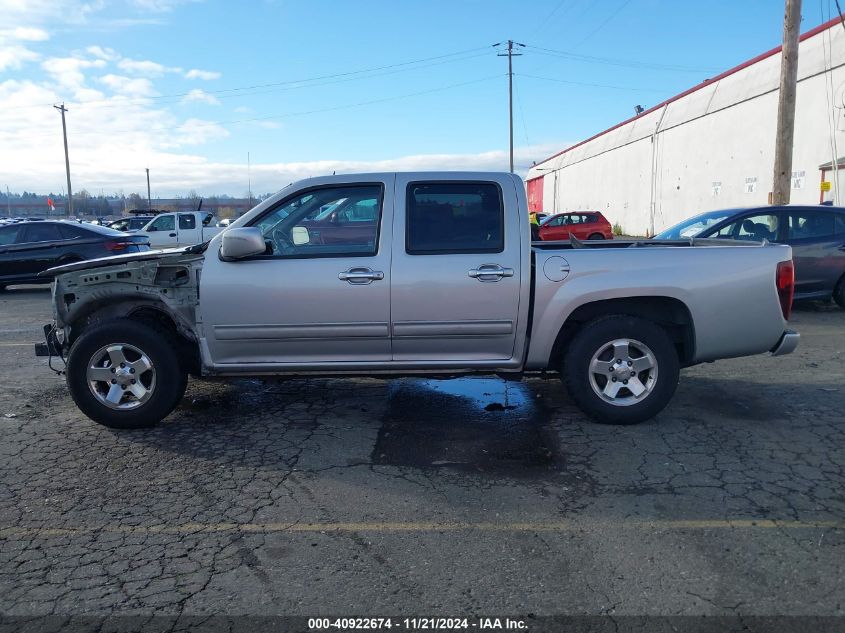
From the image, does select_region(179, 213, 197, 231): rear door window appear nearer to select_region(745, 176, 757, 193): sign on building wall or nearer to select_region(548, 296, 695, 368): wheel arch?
select_region(745, 176, 757, 193): sign on building wall

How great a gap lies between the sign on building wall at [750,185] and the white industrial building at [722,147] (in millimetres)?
37

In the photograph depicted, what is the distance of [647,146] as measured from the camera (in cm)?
3441

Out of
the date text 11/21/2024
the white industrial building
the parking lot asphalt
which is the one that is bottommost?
the date text 11/21/2024

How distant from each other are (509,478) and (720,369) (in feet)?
12.3

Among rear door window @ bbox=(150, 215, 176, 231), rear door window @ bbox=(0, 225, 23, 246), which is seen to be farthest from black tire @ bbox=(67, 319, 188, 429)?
rear door window @ bbox=(150, 215, 176, 231)

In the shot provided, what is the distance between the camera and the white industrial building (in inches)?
771

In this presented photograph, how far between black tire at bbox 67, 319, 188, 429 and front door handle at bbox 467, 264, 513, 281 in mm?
2329

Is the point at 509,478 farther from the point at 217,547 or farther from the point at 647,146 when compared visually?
the point at 647,146

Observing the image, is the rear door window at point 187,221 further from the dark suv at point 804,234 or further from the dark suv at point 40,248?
the dark suv at point 804,234

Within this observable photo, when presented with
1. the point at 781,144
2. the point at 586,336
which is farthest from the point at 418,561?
the point at 781,144

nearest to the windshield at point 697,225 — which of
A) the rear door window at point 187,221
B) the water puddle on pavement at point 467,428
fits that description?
the water puddle on pavement at point 467,428

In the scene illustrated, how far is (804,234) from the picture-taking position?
10.3 m

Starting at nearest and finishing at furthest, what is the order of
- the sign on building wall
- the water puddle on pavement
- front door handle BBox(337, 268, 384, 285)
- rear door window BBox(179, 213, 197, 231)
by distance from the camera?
the water puddle on pavement → front door handle BBox(337, 268, 384, 285) → the sign on building wall → rear door window BBox(179, 213, 197, 231)

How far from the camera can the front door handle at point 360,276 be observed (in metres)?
4.92
